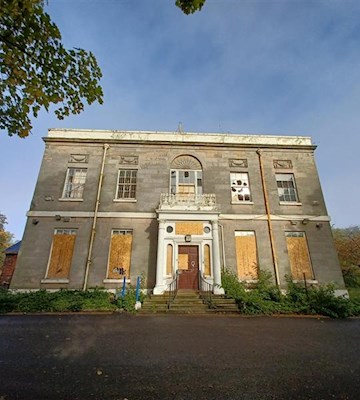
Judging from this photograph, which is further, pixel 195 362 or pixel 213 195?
pixel 213 195

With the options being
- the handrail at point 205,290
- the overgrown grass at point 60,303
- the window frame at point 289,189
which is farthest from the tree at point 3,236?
the window frame at point 289,189

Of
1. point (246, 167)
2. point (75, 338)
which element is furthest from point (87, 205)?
point (246, 167)

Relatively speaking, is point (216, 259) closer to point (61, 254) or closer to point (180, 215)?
point (180, 215)

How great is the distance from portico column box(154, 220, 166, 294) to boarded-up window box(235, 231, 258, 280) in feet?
14.8

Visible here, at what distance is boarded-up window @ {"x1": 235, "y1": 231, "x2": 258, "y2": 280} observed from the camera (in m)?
12.4

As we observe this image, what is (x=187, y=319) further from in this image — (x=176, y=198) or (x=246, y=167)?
(x=246, y=167)

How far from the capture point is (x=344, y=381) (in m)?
3.63

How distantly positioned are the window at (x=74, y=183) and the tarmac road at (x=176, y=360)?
311 inches

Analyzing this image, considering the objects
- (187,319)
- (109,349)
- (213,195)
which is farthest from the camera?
(213,195)

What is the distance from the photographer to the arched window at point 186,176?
1420cm

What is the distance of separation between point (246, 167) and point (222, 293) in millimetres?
8521

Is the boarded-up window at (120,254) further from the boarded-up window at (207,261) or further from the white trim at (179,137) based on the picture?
the white trim at (179,137)

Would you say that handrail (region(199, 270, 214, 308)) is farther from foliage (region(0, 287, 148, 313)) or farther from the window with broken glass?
the window with broken glass

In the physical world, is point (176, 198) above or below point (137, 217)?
above
